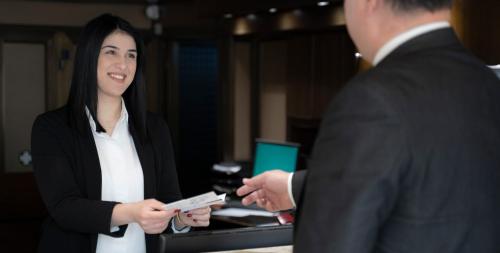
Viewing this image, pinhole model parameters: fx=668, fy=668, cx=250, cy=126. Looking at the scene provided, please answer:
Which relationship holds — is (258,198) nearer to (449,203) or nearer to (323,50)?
(449,203)

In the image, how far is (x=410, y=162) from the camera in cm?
99

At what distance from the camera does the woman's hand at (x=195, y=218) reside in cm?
228

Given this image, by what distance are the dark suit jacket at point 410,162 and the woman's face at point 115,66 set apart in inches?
56.4

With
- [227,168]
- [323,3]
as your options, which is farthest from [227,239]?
[323,3]

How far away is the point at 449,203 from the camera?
1029 millimetres

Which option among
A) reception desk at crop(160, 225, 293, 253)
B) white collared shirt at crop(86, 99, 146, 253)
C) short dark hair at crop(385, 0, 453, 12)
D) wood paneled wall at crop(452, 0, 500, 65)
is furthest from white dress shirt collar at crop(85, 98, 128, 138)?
wood paneled wall at crop(452, 0, 500, 65)

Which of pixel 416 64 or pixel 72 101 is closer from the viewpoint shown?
pixel 416 64

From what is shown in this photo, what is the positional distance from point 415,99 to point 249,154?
280 inches

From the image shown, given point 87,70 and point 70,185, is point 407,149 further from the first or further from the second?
point 87,70

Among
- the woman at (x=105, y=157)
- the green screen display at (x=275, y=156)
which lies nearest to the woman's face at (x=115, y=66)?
the woman at (x=105, y=157)

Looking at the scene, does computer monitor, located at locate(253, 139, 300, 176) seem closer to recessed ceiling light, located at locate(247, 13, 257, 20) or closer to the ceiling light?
the ceiling light

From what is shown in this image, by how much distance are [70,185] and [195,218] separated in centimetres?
44

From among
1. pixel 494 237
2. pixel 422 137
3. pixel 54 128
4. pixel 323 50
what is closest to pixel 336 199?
pixel 422 137

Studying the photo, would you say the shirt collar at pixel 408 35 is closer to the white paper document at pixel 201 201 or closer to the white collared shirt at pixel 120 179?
the white paper document at pixel 201 201
